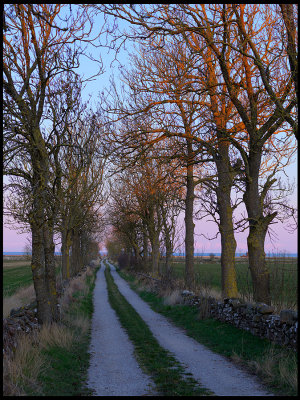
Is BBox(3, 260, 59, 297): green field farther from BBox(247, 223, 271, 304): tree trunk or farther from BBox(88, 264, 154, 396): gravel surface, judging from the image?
BBox(247, 223, 271, 304): tree trunk

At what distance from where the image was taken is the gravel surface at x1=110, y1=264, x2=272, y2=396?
676cm

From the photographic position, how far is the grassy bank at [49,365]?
20.8 ft

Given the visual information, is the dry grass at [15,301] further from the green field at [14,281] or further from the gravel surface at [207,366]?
the gravel surface at [207,366]

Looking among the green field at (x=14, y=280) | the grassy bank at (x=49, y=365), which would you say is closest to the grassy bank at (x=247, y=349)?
the grassy bank at (x=49, y=365)

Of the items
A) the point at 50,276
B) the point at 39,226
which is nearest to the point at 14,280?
the point at 50,276

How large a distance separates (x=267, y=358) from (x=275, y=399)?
1854mm

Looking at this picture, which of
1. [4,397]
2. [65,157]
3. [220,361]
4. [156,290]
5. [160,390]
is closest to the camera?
[4,397]

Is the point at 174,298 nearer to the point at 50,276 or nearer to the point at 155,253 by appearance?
the point at 50,276

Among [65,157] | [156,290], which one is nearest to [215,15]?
[65,157]

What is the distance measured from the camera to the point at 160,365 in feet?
27.5

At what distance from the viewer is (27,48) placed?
10570 millimetres

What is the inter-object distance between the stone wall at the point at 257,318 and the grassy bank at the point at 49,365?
4427 mm

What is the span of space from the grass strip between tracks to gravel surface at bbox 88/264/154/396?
0.20m

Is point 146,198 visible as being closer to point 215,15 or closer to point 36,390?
point 215,15
